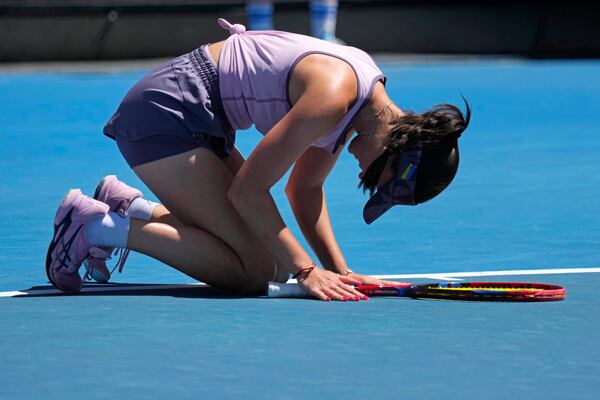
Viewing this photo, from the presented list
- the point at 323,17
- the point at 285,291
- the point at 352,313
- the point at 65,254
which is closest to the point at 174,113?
the point at 65,254

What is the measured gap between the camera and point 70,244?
508 cm

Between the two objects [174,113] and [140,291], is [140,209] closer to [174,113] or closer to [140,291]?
[140,291]

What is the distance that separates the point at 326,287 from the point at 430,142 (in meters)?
0.62

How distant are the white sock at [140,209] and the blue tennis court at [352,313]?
0.27m

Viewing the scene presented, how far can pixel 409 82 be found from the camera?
618 inches

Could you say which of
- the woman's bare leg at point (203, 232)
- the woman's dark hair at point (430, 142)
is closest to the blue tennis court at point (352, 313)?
the woman's bare leg at point (203, 232)

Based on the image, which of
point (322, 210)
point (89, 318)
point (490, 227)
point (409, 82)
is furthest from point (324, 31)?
point (89, 318)

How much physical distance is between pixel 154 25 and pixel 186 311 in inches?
595

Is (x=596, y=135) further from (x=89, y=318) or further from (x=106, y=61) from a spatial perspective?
(x=106, y=61)

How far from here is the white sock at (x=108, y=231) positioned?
5.09 metres

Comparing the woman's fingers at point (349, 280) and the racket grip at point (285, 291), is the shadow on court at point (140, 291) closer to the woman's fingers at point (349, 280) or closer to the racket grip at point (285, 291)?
the racket grip at point (285, 291)

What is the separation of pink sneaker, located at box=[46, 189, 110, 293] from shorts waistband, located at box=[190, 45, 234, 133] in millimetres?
562

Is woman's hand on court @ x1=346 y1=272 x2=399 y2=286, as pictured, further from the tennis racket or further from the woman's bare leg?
the woman's bare leg

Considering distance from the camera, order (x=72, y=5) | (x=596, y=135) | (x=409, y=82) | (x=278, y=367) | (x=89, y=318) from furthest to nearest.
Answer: (x=72, y=5) → (x=409, y=82) → (x=596, y=135) → (x=89, y=318) → (x=278, y=367)
